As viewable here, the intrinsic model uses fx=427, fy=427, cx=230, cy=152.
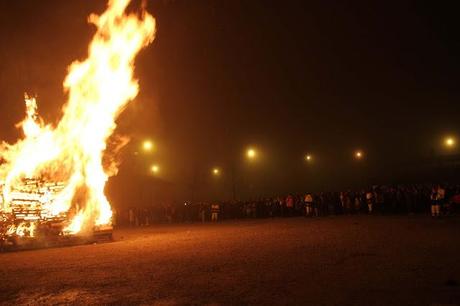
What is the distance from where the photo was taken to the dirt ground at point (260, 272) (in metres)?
8.02

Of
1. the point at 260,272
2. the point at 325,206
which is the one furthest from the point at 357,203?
the point at 260,272

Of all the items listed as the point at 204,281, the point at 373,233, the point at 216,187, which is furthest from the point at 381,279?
the point at 216,187

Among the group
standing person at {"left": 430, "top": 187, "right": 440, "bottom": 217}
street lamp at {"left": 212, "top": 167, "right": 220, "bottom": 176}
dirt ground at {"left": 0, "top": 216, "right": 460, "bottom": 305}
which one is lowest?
dirt ground at {"left": 0, "top": 216, "right": 460, "bottom": 305}

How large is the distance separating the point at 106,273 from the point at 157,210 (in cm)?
2255

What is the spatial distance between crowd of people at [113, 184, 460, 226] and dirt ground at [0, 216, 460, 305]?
26.1 ft

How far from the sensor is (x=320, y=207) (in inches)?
1153

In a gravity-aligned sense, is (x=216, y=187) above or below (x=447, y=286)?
above

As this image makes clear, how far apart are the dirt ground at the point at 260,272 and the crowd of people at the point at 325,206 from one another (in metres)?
7.96

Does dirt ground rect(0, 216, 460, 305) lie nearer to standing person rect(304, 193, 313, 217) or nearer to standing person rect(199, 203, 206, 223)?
standing person rect(304, 193, 313, 217)

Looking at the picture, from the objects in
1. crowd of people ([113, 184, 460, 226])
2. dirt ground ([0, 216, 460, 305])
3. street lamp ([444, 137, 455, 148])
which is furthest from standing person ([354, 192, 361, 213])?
street lamp ([444, 137, 455, 148])

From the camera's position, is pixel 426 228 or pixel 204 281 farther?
pixel 426 228

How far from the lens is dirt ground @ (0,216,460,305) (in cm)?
802

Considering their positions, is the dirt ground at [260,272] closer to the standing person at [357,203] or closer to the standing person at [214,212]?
the standing person at [357,203]

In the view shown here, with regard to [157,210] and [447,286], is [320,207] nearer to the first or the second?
[157,210]
